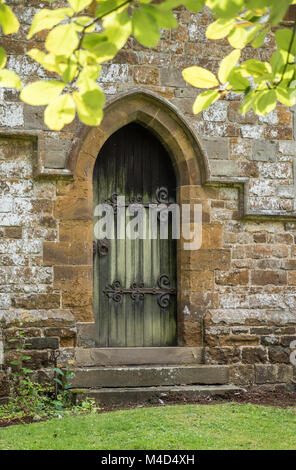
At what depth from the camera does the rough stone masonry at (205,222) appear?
21.7ft

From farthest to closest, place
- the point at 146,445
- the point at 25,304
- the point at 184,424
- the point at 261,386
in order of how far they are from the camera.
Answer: the point at 261,386, the point at 25,304, the point at 184,424, the point at 146,445

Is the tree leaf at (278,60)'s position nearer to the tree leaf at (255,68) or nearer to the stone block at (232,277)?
the tree leaf at (255,68)

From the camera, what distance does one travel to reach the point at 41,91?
211 centimetres

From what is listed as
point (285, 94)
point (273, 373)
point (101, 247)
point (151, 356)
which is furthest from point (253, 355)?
point (285, 94)

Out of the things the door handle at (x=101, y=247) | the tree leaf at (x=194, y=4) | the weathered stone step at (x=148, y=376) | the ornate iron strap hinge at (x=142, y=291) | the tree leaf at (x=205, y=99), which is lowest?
the weathered stone step at (x=148, y=376)

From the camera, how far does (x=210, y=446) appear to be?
172 inches

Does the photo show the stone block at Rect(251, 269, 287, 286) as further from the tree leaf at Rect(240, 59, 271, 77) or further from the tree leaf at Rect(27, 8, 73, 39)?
the tree leaf at Rect(27, 8, 73, 39)

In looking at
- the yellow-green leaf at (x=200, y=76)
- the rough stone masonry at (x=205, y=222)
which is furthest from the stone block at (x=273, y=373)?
the yellow-green leaf at (x=200, y=76)

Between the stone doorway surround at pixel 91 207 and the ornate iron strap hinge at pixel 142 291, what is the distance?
0.50 feet

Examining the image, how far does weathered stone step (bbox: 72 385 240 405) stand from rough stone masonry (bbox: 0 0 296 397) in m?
0.54

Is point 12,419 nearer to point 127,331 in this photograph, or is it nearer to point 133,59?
point 127,331

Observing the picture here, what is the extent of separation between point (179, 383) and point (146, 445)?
7.84 ft

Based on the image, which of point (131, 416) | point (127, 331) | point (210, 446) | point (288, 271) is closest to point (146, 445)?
point (210, 446)

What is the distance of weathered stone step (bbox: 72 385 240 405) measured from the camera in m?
6.20
